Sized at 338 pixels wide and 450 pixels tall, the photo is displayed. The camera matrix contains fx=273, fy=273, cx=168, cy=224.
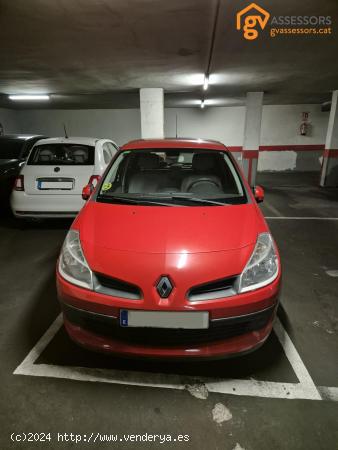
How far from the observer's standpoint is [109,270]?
1.60 metres

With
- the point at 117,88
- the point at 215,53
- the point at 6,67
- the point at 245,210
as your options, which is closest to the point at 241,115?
the point at 117,88

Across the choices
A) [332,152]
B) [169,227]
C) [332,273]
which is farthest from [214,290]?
[332,152]

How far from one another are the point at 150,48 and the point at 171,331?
482 centimetres

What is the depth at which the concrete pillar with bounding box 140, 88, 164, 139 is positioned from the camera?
331 inches

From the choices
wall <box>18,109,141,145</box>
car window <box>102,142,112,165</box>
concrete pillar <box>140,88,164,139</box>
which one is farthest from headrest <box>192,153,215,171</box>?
wall <box>18,109,141,145</box>

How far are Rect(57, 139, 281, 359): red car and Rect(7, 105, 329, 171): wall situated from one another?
41.9 ft

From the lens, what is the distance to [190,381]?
175cm

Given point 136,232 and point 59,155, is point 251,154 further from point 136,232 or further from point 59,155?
point 136,232

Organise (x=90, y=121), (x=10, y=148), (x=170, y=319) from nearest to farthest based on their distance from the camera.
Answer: (x=170, y=319)
(x=10, y=148)
(x=90, y=121)

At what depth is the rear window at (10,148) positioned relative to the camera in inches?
221

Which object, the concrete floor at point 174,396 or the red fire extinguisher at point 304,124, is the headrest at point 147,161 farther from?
the red fire extinguisher at point 304,124

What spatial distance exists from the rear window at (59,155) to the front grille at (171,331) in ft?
11.0

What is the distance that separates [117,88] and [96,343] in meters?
8.50

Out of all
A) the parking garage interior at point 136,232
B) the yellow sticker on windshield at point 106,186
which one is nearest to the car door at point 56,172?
the parking garage interior at point 136,232
